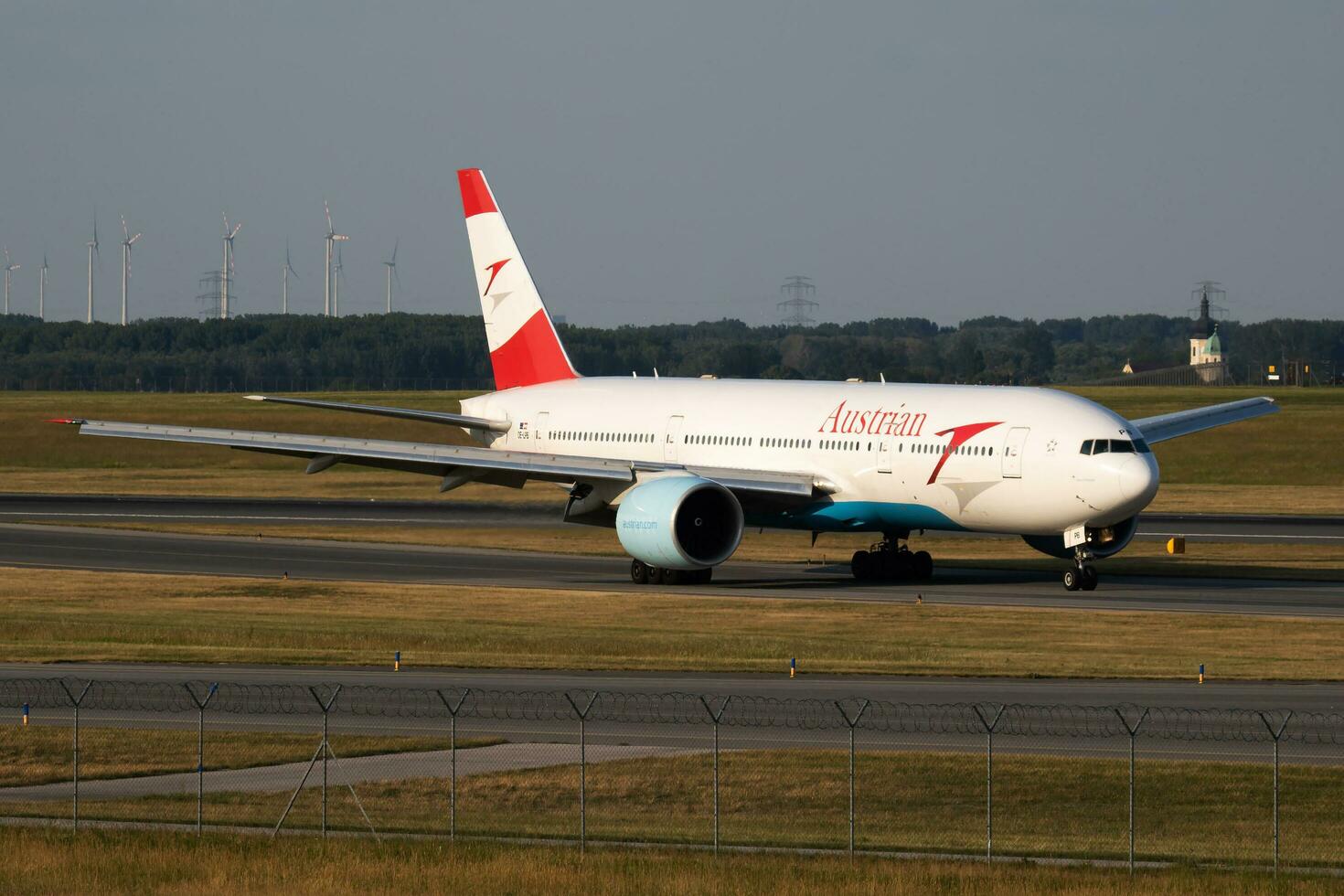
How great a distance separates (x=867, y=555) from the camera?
54656 millimetres

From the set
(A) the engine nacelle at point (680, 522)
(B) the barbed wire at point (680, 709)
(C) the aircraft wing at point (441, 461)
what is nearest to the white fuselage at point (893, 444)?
(C) the aircraft wing at point (441, 461)

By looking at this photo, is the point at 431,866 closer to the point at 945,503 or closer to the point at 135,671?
the point at 135,671

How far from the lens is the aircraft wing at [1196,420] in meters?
57.7

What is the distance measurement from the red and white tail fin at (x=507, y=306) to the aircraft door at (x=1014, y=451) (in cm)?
1986

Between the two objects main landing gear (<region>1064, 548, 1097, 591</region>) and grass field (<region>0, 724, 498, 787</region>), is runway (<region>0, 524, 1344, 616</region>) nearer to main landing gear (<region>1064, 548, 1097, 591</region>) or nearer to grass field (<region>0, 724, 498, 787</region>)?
main landing gear (<region>1064, 548, 1097, 591</region>)

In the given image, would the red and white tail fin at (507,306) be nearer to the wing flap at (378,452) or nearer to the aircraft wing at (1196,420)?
the wing flap at (378,452)

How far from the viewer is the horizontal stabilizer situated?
55209mm

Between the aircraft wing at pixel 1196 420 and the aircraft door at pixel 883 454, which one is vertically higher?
the aircraft wing at pixel 1196 420

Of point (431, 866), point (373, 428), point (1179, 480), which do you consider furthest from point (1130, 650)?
point (373, 428)

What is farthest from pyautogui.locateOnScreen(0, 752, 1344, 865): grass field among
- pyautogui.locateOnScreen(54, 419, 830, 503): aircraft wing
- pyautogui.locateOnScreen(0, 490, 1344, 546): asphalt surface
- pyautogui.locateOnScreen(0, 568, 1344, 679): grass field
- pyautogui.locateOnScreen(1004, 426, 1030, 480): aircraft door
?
pyautogui.locateOnScreen(0, 490, 1344, 546): asphalt surface

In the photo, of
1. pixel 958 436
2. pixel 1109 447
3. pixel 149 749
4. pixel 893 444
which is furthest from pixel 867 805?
pixel 893 444

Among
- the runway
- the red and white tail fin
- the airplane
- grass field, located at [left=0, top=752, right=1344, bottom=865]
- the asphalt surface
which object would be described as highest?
the red and white tail fin

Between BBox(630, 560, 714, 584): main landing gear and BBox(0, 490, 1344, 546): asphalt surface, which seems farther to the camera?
BBox(0, 490, 1344, 546): asphalt surface

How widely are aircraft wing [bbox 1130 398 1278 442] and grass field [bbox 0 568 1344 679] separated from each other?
13252 mm
